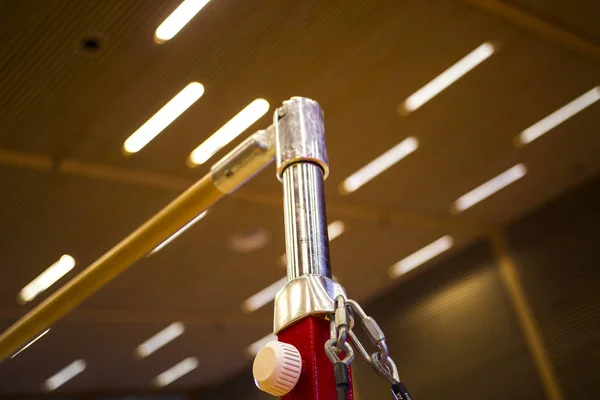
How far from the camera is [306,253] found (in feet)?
3.80

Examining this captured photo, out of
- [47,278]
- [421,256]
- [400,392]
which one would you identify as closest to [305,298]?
[400,392]

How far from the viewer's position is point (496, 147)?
33.1ft

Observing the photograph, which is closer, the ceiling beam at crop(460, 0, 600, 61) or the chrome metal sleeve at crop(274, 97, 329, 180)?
the chrome metal sleeve at crop(274, 97, 329, 180)

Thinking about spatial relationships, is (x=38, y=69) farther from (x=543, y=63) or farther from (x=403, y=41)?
(x=543, y=63)

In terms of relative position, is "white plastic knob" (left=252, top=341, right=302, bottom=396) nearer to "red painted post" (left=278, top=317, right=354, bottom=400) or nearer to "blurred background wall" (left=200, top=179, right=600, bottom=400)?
"red painted post" (left=278, top=317, right=354, bottom=400)

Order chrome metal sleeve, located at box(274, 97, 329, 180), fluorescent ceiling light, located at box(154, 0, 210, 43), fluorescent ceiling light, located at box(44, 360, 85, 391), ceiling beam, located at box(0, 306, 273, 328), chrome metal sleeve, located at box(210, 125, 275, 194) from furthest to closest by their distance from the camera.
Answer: fluorescent ceiling light, located at box(44, 360, 85, 391) → ceiling beam, located at box(0, 306, 273, 328) → fluorescent ceiling light, located at box(154, 0, 210, 43) → chrome metal sleeve, located at box(210, 125, 275, 194) → chrome metal sleeve, located at box(274, 97, 329, 180)

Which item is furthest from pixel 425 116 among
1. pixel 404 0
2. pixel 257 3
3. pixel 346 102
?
pixel 257 3

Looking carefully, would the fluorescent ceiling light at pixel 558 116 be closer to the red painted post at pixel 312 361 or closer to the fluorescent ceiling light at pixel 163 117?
the fluorescent ceiling light at pixel 163 117

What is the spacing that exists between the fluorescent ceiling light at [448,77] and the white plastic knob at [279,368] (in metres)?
7.66

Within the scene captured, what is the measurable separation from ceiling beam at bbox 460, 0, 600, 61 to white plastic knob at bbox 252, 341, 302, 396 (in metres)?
6.96

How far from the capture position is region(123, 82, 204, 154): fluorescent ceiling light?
25.4ft

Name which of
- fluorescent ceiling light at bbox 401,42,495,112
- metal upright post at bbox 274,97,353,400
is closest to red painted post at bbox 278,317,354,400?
metal upright post at bbox 274,97,353,400

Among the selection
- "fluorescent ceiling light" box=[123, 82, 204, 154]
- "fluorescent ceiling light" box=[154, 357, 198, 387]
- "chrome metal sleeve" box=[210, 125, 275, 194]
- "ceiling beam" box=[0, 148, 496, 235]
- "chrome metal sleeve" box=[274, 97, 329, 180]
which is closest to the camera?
"chrome metal sleeve" box=[274, 97, 329, 180]

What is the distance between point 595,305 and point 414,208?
3.30 m
